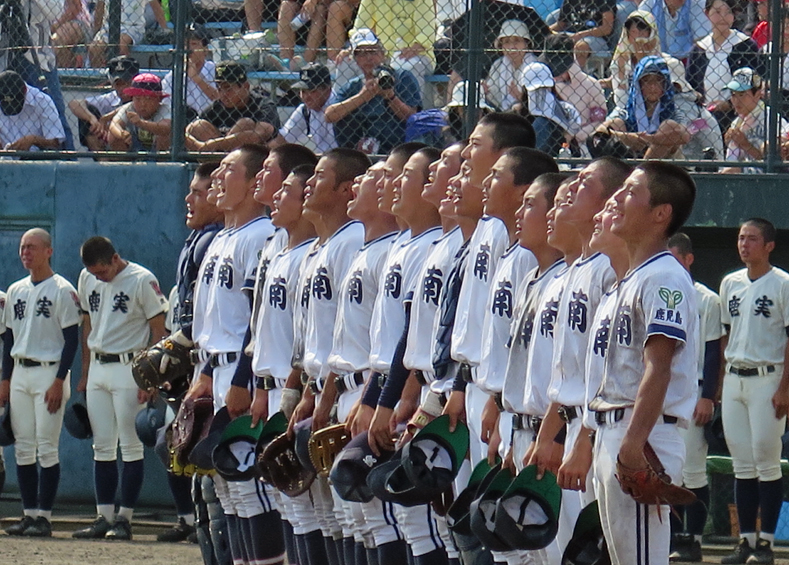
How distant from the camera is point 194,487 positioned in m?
7.21

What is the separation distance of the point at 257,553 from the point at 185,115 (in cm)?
425

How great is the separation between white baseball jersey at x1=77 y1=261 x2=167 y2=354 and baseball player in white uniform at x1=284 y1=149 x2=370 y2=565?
11.9 feet

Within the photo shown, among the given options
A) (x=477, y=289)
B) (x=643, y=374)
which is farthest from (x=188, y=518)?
(x=643, y=374)

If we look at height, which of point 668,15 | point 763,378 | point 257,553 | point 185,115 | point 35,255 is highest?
point 668,15

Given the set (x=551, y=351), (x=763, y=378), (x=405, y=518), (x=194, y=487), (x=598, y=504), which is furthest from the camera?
(x=763, y=378)

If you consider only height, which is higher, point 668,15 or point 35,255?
point 668,15

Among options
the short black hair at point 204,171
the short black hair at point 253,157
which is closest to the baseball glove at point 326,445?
the short black hair at point 253,157

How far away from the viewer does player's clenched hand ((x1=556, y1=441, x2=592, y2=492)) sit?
450 cm

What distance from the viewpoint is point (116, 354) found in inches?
385

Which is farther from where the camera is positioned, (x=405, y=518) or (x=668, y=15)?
(x=668, y=15)

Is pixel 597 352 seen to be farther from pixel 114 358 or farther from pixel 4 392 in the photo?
pixel 4 392

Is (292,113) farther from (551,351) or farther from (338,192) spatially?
(551,351)

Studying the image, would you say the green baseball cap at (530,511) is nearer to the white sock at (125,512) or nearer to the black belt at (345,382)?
the black belt at (345,382)

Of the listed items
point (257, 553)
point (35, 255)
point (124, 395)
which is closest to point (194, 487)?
point (257, 553)
